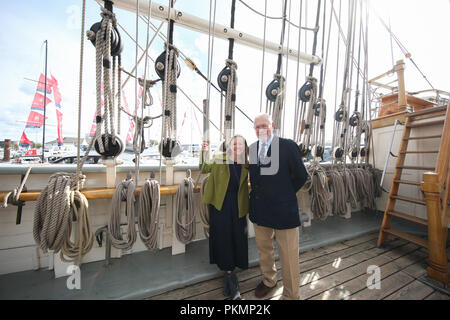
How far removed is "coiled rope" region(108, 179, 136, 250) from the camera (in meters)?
1.43

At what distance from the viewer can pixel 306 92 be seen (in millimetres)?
2318

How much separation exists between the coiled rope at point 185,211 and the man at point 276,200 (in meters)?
0.58

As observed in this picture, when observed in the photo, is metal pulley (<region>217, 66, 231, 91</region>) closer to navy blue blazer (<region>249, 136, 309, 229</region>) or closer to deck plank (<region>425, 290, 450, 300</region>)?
navy blue blazer (<region>249, 136, 309, 229</region>)

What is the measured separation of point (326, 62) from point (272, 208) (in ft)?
7.75

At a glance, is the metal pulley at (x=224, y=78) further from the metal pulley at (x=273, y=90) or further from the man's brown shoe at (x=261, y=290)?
the man's brown shoe at (x=261, y=290)

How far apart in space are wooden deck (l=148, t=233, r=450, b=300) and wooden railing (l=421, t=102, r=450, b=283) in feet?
0.40

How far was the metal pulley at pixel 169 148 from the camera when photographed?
Answer: 1.68m

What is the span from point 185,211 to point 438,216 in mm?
2235

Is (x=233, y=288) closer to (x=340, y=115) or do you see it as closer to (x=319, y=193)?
(x=319, y=193)

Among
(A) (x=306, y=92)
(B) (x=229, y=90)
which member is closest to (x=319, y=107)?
(A) (x=306, y=92)

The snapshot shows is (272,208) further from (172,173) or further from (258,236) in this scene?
(172,173)

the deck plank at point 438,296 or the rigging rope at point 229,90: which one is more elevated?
the rigging rope at point 229,90

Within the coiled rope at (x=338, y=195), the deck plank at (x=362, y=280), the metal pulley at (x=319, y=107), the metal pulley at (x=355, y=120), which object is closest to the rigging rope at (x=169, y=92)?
the deck plank at (x=362, y=280)
